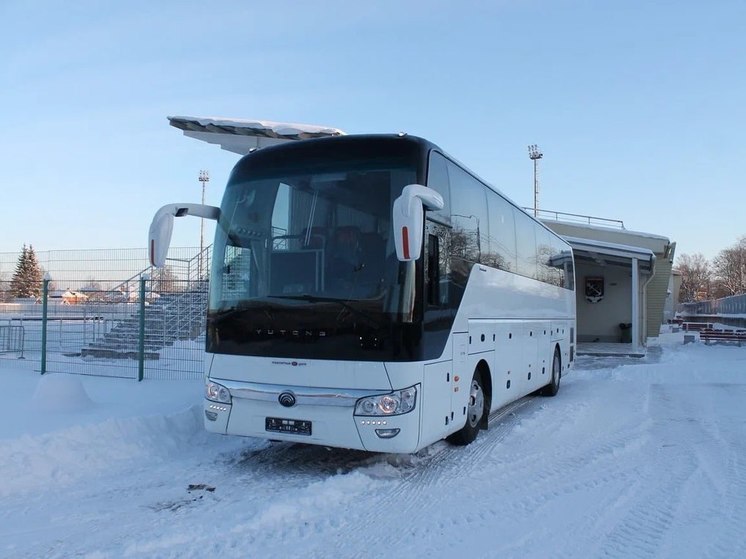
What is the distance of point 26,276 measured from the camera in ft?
46.3

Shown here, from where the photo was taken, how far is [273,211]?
656 cm

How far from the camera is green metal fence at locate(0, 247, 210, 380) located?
12000 millimetres

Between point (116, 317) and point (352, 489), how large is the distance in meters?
8.66

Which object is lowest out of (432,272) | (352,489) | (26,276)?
(352,489)

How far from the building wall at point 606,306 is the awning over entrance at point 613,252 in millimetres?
3455

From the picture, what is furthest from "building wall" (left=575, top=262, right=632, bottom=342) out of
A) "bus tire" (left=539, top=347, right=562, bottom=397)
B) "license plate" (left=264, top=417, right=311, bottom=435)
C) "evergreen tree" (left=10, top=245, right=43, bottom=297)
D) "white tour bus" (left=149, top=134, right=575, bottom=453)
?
"license plate" (left=264, top=417, right=311, bottom=435)

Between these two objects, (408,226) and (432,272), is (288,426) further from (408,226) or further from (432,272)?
(408,226)

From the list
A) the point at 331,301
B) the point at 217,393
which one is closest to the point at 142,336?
the point at 217,393

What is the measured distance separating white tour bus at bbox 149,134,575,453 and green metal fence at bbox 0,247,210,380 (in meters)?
5.49

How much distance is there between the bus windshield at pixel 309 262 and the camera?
5980 millimetres

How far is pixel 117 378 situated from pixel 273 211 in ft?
23.6

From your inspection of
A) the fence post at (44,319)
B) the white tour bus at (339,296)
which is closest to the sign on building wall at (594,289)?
the white tour bus at (339,296)

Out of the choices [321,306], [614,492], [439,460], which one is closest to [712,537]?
[614,492]

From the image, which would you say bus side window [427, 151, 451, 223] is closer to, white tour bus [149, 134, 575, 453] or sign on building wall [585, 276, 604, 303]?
white tour bus [149, 134, 575, 453]
